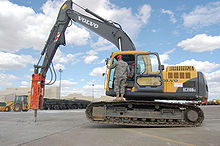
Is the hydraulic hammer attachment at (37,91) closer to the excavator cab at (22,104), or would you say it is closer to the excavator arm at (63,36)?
the excavator arm at (63,36)

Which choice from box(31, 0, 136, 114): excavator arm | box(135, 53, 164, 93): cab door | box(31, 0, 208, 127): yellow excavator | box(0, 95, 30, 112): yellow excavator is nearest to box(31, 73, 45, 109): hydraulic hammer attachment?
box(31, 0, 136, 114): excavator arm

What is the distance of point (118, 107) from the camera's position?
6.92 metres

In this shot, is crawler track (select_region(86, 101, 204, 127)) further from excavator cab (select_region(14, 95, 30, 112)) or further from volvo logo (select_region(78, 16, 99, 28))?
excavator cab (select_region(14, 95, 30, 112))

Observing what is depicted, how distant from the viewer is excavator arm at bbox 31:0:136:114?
9.09 meters

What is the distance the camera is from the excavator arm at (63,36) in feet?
29.8

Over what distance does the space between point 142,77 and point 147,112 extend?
1361 millimetres

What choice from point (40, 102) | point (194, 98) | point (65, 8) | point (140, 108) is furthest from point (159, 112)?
point (65, 8)

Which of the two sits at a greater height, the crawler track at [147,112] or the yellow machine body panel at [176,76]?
the yellow machine body panel at [176,76]

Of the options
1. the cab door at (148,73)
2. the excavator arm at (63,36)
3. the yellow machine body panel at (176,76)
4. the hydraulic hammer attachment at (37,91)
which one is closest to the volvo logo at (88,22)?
the excavator arm at (63,36)

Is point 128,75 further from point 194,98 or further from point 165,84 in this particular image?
point 194,98

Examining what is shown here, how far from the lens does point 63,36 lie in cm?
1032

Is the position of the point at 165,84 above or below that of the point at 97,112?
above

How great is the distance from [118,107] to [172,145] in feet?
10.5

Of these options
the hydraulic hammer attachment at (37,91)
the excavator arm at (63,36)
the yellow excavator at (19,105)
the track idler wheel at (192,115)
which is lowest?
the yellow excavator at (19,105)
